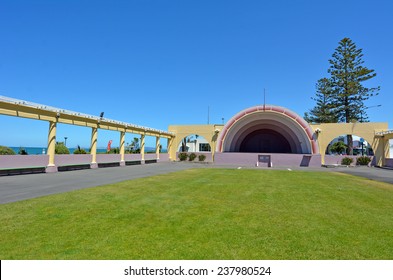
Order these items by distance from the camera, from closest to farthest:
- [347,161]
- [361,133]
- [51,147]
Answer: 1. [51,147]
2. [347,161]
3. [361,133]

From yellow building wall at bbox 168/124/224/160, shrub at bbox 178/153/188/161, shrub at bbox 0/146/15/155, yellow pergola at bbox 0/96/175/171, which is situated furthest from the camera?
yellow building wall at bbox 168/124/224/160

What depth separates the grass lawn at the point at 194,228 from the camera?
3.58m

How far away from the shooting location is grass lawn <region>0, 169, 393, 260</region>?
3.58 metres

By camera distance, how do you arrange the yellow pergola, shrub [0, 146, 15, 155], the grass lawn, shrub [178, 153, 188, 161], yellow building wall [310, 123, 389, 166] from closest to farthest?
the grass lawn
the yellow pergola
shrub [0, 146, 15, 155]
yellow building wall [310, 123, 389, 166]
shrub [178, 153, 188, 161]

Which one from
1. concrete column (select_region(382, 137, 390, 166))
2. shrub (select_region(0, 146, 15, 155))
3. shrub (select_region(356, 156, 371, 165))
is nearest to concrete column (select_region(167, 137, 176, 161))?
shrub (select_region(0, 146, 15, 155))

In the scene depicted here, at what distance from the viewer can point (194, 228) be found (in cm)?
467

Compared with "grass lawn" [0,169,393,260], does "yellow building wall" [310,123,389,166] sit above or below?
above

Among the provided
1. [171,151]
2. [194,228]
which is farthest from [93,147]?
[194,228]

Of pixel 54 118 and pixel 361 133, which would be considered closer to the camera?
pixel 54 118

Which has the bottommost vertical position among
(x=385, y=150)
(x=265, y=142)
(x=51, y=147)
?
(x=51, y=147)

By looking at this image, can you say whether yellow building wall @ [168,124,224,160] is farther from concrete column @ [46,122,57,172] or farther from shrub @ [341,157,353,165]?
concrete column @ [46,122,57,172]

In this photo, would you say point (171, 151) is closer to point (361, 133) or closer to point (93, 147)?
point (93, 147)
